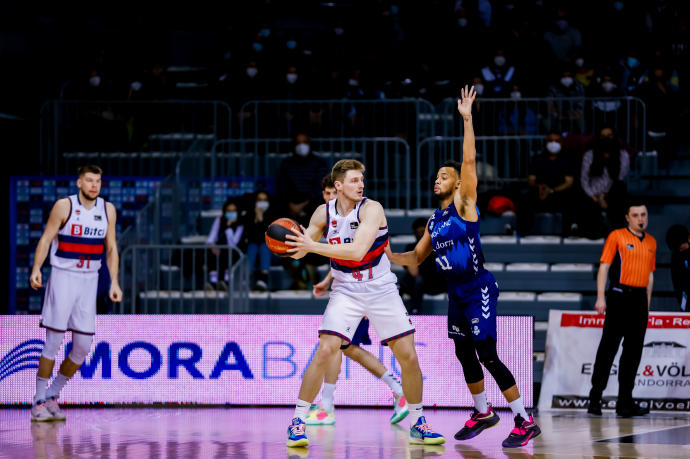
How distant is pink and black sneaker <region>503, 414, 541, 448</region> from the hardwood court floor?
0.30 ft

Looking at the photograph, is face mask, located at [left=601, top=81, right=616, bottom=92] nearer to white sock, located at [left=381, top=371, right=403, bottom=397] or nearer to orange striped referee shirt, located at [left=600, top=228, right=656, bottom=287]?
orange striped referee shirt, located at [left=600, top=228, right=656, bottom=287]

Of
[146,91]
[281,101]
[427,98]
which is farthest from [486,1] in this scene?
[146,91]

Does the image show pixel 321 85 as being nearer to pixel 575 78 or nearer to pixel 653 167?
pixel 575 78

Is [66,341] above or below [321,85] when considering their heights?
below

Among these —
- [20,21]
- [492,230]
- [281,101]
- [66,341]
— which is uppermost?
[20,21]

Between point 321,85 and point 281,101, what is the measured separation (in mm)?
1041

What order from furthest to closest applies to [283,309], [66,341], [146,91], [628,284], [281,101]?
[146,91], [281,101], [283,309], [66,341], [628,284]

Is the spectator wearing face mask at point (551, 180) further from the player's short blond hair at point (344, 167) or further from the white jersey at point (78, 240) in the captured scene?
the player's short blond hair at point (344, 167)

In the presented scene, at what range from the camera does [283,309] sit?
46.2 ft

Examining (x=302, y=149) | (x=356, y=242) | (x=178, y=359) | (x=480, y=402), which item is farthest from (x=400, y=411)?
(x=302, y=149)

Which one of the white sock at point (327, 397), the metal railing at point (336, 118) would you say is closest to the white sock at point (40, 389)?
the white sock at point (327, 397)

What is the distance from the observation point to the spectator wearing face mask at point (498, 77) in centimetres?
1680

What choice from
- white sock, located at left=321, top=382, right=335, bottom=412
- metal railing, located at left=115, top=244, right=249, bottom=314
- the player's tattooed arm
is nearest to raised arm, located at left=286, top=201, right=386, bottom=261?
the player's tattooed arm

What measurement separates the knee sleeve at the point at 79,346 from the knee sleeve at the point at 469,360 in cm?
372
